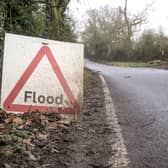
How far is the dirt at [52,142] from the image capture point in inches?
125

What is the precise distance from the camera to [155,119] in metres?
5.51

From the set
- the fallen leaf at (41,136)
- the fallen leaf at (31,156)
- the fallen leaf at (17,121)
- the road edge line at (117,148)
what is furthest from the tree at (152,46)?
the fallen leaf at (31,156)

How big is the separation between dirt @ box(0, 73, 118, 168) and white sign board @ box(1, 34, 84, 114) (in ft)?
0.62

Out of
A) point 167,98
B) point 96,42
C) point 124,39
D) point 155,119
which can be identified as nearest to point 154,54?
point 124,39

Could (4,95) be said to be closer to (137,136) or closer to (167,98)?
(137,136)

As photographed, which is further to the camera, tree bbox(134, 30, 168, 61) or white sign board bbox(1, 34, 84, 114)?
tree bbox(134, 30, 168, 61)

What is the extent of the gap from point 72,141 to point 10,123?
2.63 ft

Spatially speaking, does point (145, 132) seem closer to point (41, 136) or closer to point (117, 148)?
point (117, 148)

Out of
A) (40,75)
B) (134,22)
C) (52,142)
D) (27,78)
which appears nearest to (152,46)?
(134,22)

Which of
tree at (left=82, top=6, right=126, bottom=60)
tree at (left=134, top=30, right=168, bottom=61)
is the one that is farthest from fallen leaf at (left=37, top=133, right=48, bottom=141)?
tree at (left=82, top=6, right=126, bottom=60)

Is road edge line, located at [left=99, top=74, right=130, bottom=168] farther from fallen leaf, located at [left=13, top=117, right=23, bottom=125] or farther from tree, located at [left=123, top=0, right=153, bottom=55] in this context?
tree, located at [left=123, top=0, right=153, bottom=55]

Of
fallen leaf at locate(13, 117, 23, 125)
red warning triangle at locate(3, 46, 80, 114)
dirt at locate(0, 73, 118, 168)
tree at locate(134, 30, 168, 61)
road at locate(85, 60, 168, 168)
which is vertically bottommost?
road at locate(85, 60, 168, 168)

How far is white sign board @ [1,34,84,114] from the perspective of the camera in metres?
4.08

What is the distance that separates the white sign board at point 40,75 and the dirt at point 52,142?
19 cm
